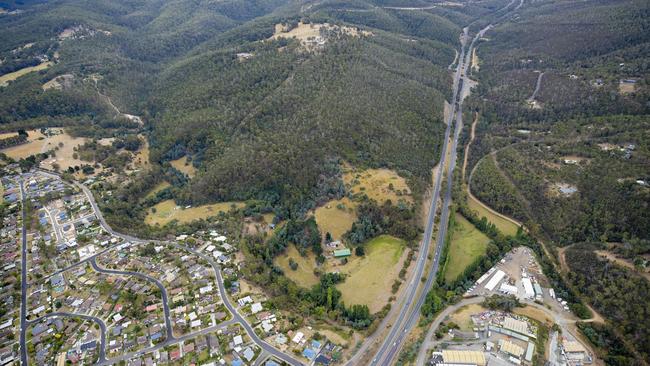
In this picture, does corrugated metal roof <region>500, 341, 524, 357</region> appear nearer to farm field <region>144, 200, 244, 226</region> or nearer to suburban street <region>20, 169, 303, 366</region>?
suburban street <region>20, 169, 303, 366</region>

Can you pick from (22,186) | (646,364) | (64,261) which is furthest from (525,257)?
(22,186)

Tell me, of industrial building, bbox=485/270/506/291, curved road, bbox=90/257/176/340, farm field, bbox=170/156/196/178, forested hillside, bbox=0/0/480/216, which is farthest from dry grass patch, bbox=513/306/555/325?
farm field, bbox=170/156/196/178

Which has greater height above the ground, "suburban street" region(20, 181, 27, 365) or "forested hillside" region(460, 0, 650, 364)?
"forested hillside" region(460, 0, 650, 364)

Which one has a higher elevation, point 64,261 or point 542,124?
point 542,124

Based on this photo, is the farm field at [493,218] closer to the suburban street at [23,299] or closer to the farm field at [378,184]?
the farm field at [378,184]

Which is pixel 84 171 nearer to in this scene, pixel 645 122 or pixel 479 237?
pixel 479 237
